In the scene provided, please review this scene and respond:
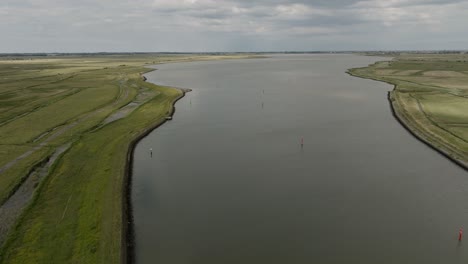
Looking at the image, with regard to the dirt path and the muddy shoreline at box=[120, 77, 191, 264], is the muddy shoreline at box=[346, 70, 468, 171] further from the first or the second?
the dirt path

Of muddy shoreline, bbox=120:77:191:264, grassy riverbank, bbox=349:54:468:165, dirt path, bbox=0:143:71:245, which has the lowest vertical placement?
muddy shoreline, bbox=120:77:191:264

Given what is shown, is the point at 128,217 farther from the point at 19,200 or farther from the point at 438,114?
the point at 438,114

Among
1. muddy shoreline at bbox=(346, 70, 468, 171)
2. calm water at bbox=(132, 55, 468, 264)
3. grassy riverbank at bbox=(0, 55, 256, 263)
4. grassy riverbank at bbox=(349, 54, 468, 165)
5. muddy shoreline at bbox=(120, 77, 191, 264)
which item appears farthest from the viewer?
grassy riverbank at bbox=(349, 54, 468, 165)

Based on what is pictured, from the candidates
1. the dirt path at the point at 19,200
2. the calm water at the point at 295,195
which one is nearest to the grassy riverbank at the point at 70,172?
the dirt path at the point at 19,200

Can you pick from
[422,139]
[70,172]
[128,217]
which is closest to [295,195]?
[128,217]

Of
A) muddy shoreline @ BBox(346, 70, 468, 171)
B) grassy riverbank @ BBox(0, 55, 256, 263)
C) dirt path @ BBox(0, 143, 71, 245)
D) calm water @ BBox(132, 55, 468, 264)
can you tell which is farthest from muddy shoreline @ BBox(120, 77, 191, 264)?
muddy shoreline @ BBox(346, 70, 468, 171)

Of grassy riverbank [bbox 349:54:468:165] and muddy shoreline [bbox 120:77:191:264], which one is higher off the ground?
grassy riverbank [bbox 349:54:468:165]

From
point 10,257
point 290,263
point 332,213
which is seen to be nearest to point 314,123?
point 332,213
